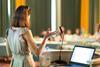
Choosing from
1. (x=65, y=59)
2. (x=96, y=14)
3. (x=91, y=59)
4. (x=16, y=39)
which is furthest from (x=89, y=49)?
(x=96, y=14)

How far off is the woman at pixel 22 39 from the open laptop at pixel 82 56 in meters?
0.34

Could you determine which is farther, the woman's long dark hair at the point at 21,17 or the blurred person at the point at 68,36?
the blurred person at the point at 68,36

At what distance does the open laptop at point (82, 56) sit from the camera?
2.21 m

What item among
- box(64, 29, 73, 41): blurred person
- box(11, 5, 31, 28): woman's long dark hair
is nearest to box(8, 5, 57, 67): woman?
box(11, 5, 31, 28): woman's long dark hair

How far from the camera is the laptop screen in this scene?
2213 millimetres

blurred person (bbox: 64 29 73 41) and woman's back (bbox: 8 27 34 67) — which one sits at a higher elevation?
woman's back (bbox: 8 27 34 67)

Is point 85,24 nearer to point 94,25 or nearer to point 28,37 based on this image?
point 94,25

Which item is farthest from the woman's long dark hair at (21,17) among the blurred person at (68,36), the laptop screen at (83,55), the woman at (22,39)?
the blurred person at (68,36)

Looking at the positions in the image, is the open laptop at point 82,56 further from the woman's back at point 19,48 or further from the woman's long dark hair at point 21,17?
the woman's long dark hair at point 21,17

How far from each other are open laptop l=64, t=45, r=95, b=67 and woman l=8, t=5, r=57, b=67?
0.34 metres

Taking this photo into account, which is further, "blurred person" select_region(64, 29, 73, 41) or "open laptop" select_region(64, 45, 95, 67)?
"blurred person" select_region(64, 29, 73, 41)

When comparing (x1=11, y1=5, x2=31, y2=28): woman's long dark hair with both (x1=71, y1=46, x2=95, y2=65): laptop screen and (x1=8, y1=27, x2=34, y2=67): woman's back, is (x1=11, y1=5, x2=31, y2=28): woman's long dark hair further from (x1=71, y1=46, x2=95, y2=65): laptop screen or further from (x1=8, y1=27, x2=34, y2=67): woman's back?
(x1=71, y1=46, x2=95, y2=65): laptop screen

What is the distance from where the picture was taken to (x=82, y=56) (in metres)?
2.30

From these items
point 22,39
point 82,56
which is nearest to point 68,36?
point 82,56
